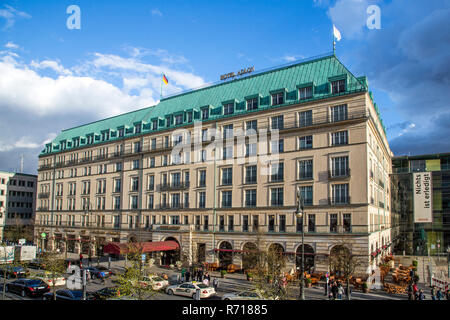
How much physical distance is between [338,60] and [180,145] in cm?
2676

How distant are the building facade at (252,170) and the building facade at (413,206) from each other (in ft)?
39.3

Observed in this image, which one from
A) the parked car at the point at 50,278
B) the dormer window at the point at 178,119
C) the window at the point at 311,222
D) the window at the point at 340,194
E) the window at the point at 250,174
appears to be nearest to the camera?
the parked car at the point at 50,278

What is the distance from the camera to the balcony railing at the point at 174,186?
5756 cm

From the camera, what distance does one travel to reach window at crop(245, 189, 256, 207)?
50094 mm

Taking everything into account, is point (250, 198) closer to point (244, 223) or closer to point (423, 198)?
point (244, 223)

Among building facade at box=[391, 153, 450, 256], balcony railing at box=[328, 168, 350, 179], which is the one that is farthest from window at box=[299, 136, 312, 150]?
building facade at box=[391, 153, 450, 256]

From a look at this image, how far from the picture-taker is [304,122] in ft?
155

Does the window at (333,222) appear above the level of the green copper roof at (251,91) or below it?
Answer: below

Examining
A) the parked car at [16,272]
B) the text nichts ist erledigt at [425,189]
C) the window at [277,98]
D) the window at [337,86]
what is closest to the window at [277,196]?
the window at [277,98]

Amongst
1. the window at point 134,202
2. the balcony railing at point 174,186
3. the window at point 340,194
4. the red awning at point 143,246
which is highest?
the balcony railing at point 174,186

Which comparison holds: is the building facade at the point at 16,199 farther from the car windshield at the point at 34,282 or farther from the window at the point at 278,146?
the window at the point at 278,146

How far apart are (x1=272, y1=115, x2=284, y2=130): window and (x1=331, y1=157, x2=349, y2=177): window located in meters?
8.46

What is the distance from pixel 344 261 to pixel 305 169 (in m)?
14.6
